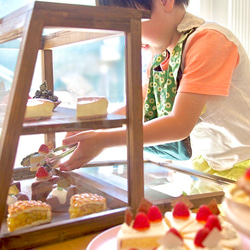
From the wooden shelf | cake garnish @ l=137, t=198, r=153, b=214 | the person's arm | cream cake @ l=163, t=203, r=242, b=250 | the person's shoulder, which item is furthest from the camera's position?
the person's shoulder

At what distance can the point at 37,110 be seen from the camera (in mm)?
832

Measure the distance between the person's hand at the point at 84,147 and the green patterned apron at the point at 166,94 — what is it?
15.3 inches

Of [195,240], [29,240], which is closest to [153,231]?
[195,240]

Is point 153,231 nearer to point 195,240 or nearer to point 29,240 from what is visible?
point 195,240

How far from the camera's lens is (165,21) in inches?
47.9

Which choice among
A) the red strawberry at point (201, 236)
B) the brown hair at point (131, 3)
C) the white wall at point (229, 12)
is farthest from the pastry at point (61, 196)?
the white wall at point (229, 12)

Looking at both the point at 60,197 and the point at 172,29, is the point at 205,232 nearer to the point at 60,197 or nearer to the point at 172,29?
the point at 60,197

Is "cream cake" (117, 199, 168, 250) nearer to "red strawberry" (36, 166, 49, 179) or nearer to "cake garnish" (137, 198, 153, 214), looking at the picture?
"cake garnish" (137, 198, 153, 214)

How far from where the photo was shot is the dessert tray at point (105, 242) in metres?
0.71

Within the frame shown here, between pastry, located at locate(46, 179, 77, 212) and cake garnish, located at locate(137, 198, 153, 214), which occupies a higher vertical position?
cake garnish, located at locate(137, 198, 153, 214)

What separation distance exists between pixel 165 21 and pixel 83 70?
0.44m

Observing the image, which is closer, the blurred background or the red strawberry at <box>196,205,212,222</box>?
the red strawberry at <box>196,205,212,222</box>

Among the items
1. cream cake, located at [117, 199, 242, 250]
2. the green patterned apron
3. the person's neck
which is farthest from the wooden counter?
the person's neck

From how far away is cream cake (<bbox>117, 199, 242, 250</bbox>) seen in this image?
565mm
